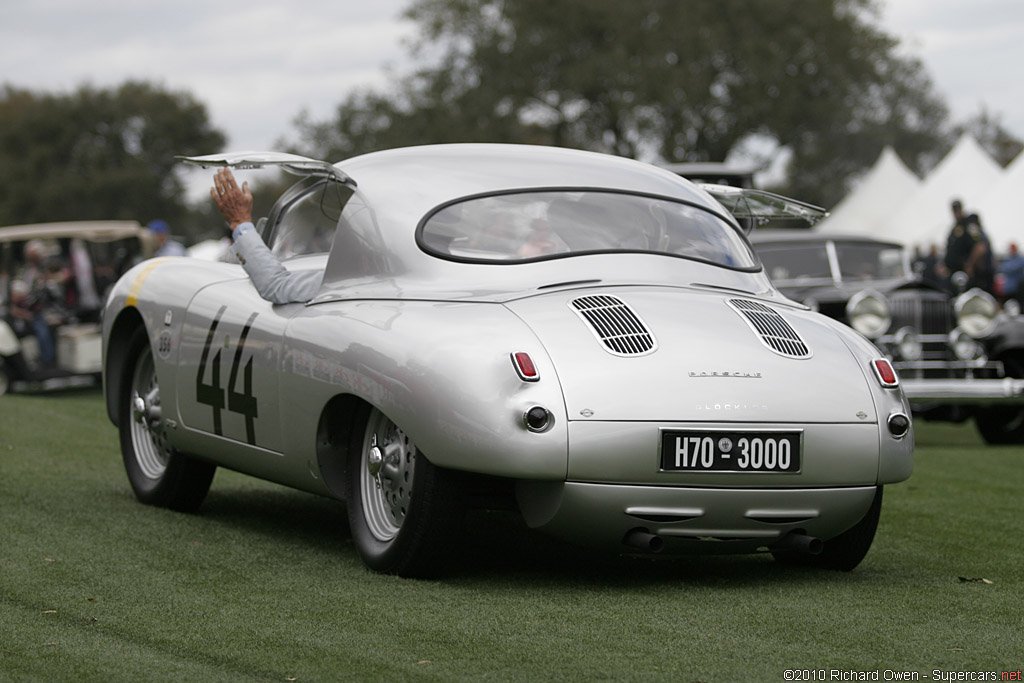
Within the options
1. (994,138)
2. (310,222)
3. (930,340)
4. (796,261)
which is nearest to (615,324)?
(310,222)

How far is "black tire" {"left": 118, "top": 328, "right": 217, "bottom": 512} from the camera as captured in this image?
6785mm

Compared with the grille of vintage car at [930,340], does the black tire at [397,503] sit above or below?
above

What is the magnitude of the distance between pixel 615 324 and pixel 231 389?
1960 mm

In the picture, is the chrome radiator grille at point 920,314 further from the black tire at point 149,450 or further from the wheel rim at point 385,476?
the wheel rim at point 385,476

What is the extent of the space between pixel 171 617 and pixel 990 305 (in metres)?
9.55

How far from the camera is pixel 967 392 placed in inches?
462

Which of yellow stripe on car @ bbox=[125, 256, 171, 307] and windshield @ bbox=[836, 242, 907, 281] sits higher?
yellow stripe on car @ bbox=[125, 256, 171, 307]

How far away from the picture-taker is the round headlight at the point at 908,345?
12.2 m

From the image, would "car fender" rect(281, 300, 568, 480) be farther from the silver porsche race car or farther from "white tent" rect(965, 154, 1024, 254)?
"white tent" rect(965, 154, 1024, 254)

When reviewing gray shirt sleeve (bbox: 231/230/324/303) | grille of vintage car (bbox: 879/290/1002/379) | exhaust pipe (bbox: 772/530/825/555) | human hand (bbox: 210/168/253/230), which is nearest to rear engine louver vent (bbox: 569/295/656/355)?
exhaust pipe (bbox: 772/530/825/555)

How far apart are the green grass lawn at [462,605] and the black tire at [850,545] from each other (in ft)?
0.22

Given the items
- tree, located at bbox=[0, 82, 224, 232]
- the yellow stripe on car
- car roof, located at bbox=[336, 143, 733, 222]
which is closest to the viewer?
car roof, located at bbox=[336, 143, 733, 222]

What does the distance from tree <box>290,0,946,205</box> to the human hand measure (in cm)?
3956

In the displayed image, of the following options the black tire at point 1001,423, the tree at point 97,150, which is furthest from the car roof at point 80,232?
the tree at point 97,150
